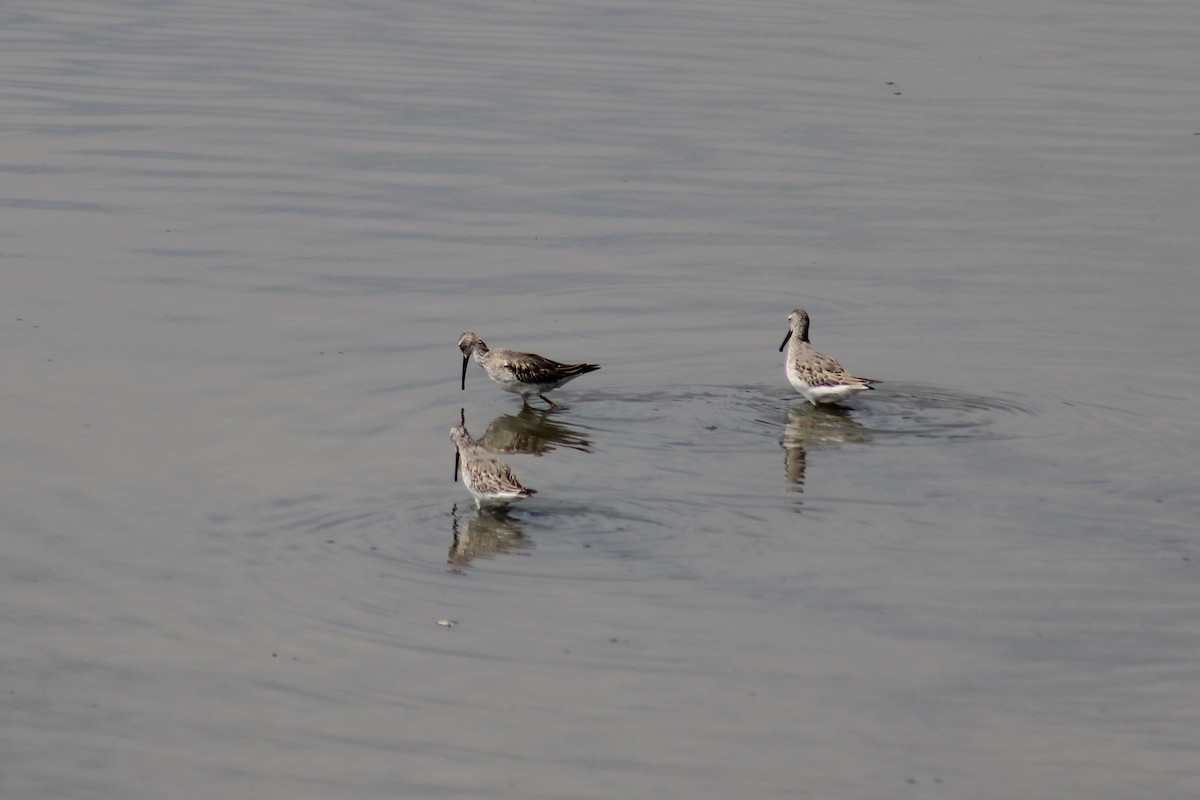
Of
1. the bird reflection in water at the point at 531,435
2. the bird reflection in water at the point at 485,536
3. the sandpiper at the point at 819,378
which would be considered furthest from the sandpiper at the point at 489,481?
the sandpiper at the point at 819,378

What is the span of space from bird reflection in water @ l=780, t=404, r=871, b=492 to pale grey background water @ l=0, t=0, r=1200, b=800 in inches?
2.5

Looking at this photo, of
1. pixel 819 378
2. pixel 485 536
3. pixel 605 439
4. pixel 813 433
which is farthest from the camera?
pixel 819 378

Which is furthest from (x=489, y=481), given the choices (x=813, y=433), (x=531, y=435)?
(x=813, y=433)

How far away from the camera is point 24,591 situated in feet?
37.4

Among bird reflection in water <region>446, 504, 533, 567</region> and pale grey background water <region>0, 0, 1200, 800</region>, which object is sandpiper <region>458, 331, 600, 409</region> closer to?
pale grey background water <region>0, 0, 1200, 800</region>

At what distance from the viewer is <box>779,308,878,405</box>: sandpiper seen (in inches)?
632

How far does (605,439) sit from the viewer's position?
1525 centimetres

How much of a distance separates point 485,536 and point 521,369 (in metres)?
4.01

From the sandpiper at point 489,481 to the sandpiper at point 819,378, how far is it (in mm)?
3813

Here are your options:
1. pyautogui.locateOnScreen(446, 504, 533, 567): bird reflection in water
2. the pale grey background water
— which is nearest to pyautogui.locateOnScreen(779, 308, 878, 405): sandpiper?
the pale grey background water

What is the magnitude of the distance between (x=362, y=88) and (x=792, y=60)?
7985 mm

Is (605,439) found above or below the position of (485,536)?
above

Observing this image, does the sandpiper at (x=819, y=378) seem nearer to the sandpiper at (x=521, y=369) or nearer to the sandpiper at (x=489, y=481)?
the sandpiper at (x=521, y=369)

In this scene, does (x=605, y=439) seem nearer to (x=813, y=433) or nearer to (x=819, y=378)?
(x=813, y=433)
